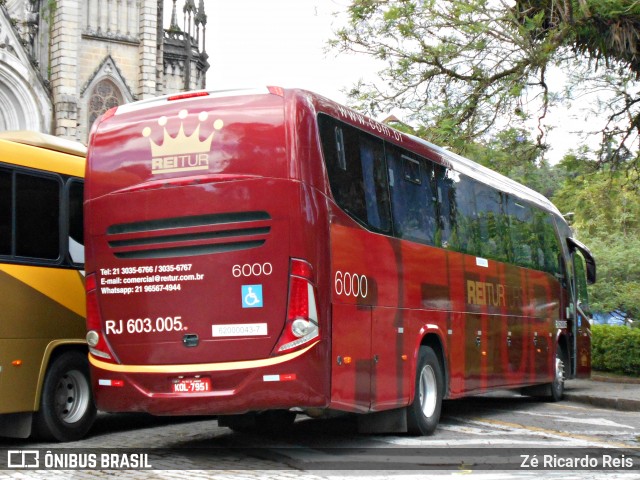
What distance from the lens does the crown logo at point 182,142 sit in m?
9.33

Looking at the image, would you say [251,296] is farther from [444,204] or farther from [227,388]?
[444,204]

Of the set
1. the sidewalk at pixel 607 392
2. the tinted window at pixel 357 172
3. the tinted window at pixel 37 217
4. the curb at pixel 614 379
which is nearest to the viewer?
the tinted window at pixel 357 172

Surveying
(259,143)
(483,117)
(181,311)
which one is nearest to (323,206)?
(259,143)

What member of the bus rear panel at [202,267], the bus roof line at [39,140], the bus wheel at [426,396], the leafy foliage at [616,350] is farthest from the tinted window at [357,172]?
the leafy foliage at [616,350]

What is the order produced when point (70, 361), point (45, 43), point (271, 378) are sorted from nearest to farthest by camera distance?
point (271, 378) → point (70, 361) → point (45, 43)

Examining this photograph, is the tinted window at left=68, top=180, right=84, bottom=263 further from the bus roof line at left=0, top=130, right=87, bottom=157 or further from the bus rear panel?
the bus rear panel

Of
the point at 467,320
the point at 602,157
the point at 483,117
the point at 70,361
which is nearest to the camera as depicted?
the point at 70,361

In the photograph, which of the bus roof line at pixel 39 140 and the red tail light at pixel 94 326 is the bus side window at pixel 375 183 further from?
the bus roof line at pixel 39 140

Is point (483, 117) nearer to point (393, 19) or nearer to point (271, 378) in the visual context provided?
point (393, 19)

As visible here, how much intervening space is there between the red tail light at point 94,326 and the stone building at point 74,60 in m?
29.3

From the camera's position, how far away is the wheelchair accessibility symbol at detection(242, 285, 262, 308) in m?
8.96

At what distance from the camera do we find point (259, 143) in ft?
30.1

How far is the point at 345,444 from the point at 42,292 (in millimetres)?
3570

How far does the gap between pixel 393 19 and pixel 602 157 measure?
589cm
